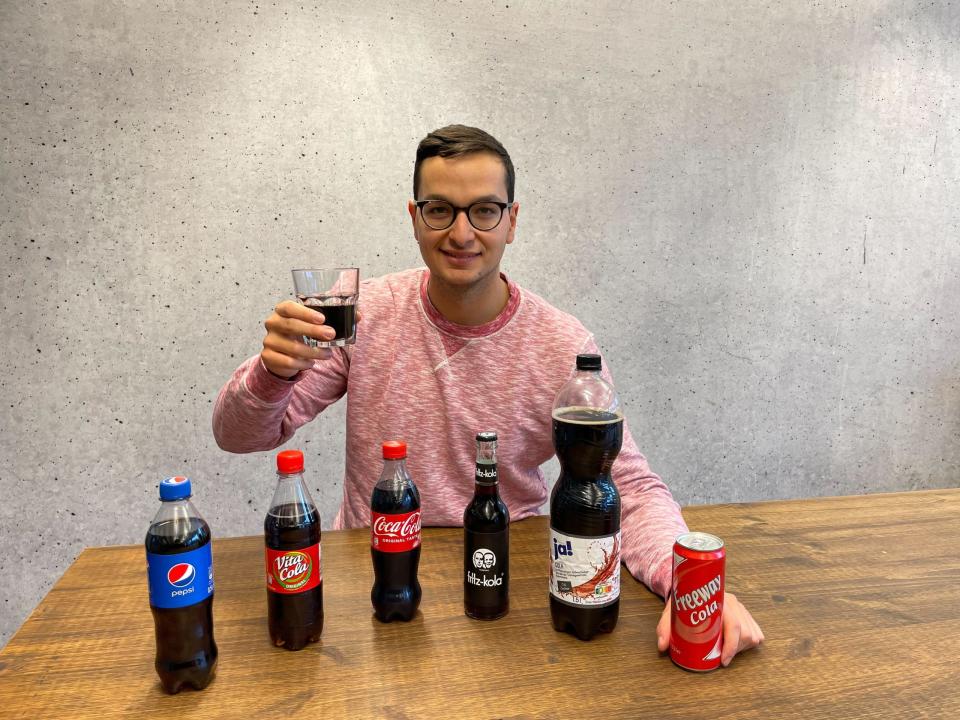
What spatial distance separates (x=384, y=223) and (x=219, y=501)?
47.9 inches

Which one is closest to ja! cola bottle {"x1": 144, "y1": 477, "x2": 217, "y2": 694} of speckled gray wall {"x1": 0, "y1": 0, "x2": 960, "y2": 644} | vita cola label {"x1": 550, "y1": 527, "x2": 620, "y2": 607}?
vita cola label {"x1": 550, "y1": 527, "x2": 620, "y2": 607}

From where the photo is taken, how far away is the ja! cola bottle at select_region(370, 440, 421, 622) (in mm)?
968

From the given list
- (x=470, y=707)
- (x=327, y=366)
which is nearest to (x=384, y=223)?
(x=327, y=366)

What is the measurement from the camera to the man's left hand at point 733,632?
912 millimetres

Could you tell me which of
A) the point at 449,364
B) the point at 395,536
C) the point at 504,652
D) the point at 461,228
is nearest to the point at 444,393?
A: the point at 449,364

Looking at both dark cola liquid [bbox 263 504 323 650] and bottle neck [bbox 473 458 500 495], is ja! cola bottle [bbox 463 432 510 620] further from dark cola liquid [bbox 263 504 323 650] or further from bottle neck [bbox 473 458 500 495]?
dark cola liquid [bbox 263 504 323 650]

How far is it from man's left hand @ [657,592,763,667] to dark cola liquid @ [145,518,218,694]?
0.60 meters

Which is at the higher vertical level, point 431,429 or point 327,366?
point 327,366

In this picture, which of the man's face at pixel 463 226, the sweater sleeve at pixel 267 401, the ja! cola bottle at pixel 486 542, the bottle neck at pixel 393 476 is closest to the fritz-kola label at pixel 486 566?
the ja! cola bottle at pixel 486 542

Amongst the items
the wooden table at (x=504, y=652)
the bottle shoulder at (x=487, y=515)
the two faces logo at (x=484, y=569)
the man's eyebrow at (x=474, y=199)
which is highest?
the man's eyebrow at (x=474, y=199)

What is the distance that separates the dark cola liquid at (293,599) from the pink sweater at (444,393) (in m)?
0.51

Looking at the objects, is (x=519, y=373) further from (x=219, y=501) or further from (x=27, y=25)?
(x=27, y=25)

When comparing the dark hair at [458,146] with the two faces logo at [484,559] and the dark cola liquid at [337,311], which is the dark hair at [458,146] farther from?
the two faces logo at [484,559]

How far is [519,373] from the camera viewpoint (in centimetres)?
152
